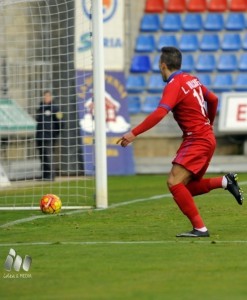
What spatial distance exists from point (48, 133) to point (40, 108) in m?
1.22

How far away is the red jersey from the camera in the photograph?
11.7 metres

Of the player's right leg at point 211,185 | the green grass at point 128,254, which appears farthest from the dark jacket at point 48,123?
the player's right leg at point 211,185

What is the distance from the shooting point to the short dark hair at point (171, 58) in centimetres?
1180

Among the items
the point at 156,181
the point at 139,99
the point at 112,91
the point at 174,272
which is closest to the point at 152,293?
the point at 174,272

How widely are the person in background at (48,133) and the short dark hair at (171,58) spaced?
25.2ft

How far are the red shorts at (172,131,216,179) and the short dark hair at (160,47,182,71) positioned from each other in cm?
70

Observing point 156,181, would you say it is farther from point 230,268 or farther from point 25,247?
point 230,268

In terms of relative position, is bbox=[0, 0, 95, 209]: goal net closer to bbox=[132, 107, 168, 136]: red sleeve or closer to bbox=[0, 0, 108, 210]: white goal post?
bbox=[0, 0, 108, 210]: white goal post

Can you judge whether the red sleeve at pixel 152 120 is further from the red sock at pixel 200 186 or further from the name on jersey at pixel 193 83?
the red sock at pixel 200 186

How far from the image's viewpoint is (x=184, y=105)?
11906mm

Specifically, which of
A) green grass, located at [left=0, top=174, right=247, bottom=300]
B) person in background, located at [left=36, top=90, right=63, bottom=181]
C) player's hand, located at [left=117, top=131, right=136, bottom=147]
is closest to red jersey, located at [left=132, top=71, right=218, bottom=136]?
player's hand, located at [left=117, top=131, right=136, bottom=147]

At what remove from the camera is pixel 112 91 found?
26.3 m

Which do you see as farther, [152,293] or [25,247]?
[25,247]

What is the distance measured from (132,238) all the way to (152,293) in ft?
11.9
